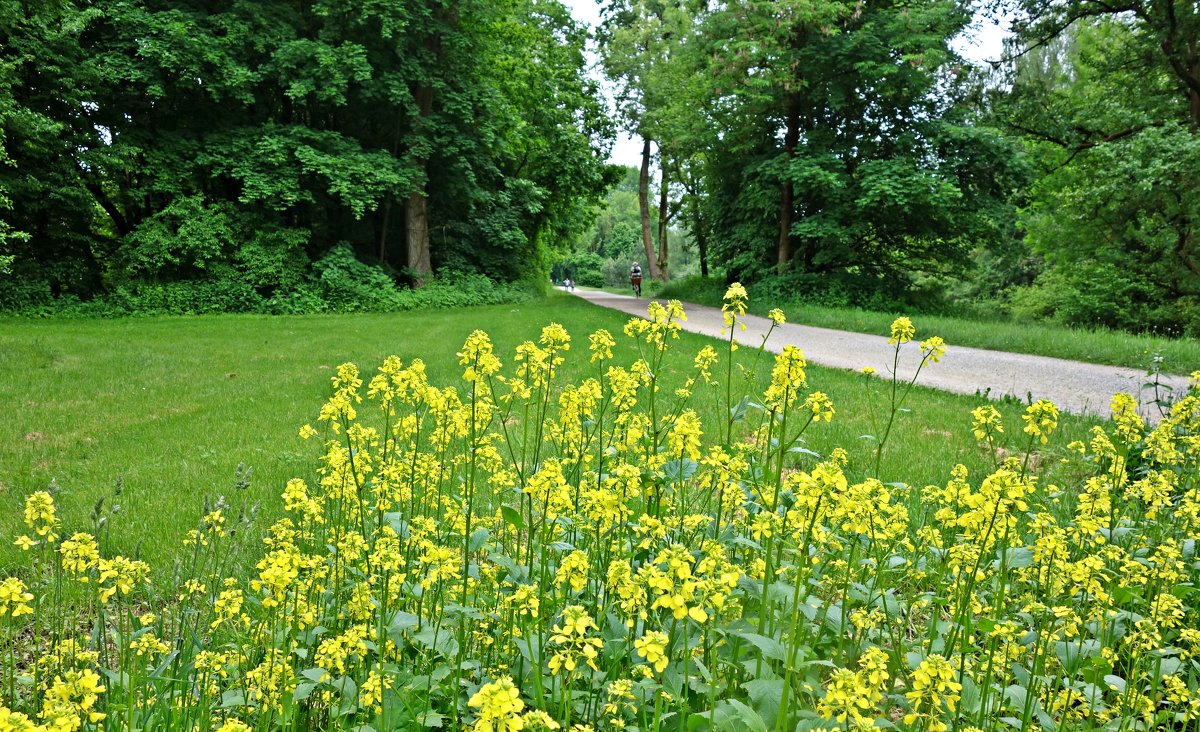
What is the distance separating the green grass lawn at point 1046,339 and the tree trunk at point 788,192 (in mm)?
3704

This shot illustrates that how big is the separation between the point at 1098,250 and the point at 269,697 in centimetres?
2129

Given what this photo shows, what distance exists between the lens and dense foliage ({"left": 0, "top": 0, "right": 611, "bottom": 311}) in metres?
16.2

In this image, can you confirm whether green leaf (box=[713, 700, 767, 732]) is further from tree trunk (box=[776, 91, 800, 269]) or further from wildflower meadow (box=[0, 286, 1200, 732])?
tree trunk (box=[776, 91, 800, 269])

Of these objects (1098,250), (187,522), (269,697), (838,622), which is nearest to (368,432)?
(269,697)

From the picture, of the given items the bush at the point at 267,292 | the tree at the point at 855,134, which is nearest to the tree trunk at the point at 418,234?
the bush at the point at 267,292

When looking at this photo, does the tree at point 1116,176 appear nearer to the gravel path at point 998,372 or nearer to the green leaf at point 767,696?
the gravel path at point 998,372

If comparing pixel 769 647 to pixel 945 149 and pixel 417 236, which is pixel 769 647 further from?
pixel 417 236

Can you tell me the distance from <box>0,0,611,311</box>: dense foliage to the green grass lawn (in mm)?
13170

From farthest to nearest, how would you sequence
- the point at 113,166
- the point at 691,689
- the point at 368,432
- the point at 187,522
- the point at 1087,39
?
the point at 1087,39 < the point at 113,166 < the point at 187,522 < the point at 368,432 < the point at 691,689

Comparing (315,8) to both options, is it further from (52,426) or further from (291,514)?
(291,514)

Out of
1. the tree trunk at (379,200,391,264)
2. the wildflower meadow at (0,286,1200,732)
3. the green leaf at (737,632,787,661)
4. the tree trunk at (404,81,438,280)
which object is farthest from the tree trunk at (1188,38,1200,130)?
the tree trunk at (379,200,391,264)

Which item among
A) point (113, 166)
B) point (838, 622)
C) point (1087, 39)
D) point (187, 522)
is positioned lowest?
point (187, 522)

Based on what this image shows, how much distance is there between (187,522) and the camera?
3867mm

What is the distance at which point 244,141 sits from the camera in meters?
19.0
